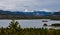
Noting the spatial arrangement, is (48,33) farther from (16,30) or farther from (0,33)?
(0,33)

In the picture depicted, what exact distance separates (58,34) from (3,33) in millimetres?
3671

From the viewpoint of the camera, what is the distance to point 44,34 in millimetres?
14117

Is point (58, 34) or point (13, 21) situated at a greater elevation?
point (13, 21)

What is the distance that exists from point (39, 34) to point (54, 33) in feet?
4.49

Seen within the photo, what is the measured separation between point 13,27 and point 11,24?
0.93 ft

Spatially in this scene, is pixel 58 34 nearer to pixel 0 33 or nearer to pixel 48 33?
pixel 48 33

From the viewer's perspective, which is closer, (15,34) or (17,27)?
(15,34)

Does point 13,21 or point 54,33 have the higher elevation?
point 13,21

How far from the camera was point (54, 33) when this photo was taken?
580 inches

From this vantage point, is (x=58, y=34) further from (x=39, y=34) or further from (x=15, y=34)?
(x=15, y=34)

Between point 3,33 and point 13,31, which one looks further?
point 13,31

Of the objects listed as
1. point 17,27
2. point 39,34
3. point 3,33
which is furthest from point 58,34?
point 3,33

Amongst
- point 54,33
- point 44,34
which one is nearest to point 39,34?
point 44,34

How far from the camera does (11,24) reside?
48.7 ft
